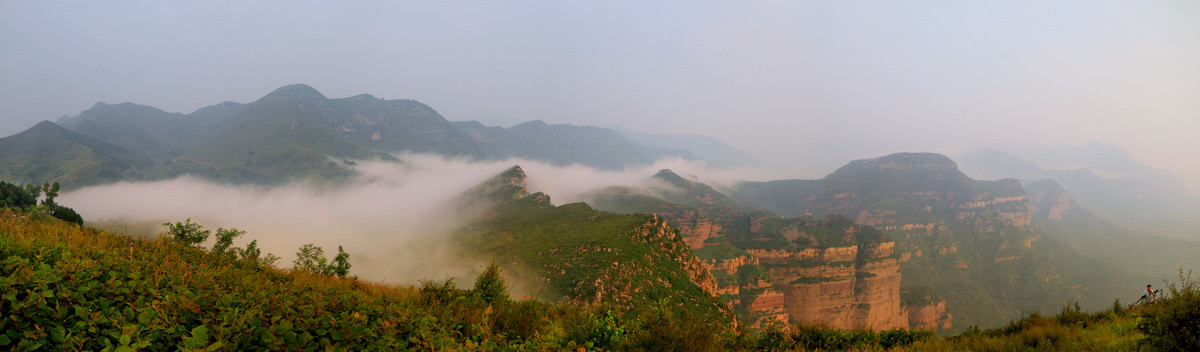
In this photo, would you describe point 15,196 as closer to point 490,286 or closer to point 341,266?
point 341,266

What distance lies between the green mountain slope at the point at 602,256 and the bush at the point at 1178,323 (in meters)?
32.4

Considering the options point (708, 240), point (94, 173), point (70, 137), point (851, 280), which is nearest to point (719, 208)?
point (708, 240)

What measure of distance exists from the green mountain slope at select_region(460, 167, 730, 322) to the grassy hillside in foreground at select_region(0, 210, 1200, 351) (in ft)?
99.8

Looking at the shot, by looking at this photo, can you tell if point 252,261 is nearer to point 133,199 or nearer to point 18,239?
point 18,239

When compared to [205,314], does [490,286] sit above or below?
below

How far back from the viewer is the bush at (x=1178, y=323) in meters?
6.76

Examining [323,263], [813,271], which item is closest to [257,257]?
[323,263]

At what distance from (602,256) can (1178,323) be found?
54013 millimetres

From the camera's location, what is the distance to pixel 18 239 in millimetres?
6375

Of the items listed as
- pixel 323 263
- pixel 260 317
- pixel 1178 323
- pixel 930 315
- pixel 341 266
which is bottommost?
pixel 930 315

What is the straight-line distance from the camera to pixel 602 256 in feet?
195

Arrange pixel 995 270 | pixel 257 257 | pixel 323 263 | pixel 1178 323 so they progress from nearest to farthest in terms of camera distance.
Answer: pixel 1178 323 → pixel 257 257 → pixel 323 263 → pixel 995 270

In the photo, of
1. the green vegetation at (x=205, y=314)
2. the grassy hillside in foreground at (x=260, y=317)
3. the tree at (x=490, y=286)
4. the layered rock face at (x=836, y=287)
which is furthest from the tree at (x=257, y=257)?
the layered rock face at (x=836, y=287)

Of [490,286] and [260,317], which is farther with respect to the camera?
[490,286]
